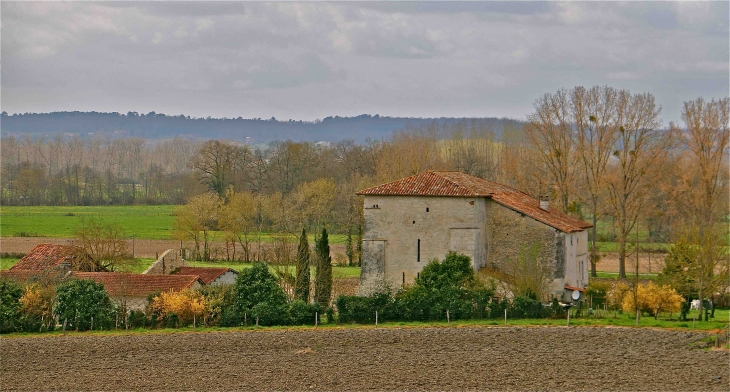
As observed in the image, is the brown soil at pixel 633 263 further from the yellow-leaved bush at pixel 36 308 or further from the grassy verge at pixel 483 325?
the yellow-leaved bush at pixel 36 308

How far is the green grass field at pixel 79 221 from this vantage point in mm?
77188

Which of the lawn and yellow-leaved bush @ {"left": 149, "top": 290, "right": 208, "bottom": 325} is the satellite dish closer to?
yellow-leaved bush @ {"left": 149, "top": 290, "right": 208, "bottom": 325}

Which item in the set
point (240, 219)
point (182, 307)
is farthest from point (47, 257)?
point (240, 219)

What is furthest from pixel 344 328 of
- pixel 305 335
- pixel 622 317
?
pixel 622 317

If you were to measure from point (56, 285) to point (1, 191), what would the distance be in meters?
83.1

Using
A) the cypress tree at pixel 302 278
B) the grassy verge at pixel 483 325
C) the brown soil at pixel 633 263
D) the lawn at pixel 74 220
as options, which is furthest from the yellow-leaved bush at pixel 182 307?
the lawn at pixel 74 220

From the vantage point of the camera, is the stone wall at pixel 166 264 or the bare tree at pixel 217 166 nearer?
the stone wall at pixel 166 264

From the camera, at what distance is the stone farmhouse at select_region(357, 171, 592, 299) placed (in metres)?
42.6

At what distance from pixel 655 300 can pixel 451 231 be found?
9.47 m

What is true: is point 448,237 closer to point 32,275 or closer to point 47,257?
Answer: point 32,275

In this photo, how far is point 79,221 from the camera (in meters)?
88.1

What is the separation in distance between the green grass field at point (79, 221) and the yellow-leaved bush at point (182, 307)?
27.5m

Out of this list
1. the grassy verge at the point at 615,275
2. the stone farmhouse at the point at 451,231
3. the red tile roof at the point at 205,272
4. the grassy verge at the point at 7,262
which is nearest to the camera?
the stone farmhouse at the point at 451,231

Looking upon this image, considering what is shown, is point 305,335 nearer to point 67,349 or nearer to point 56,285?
point 67,349
